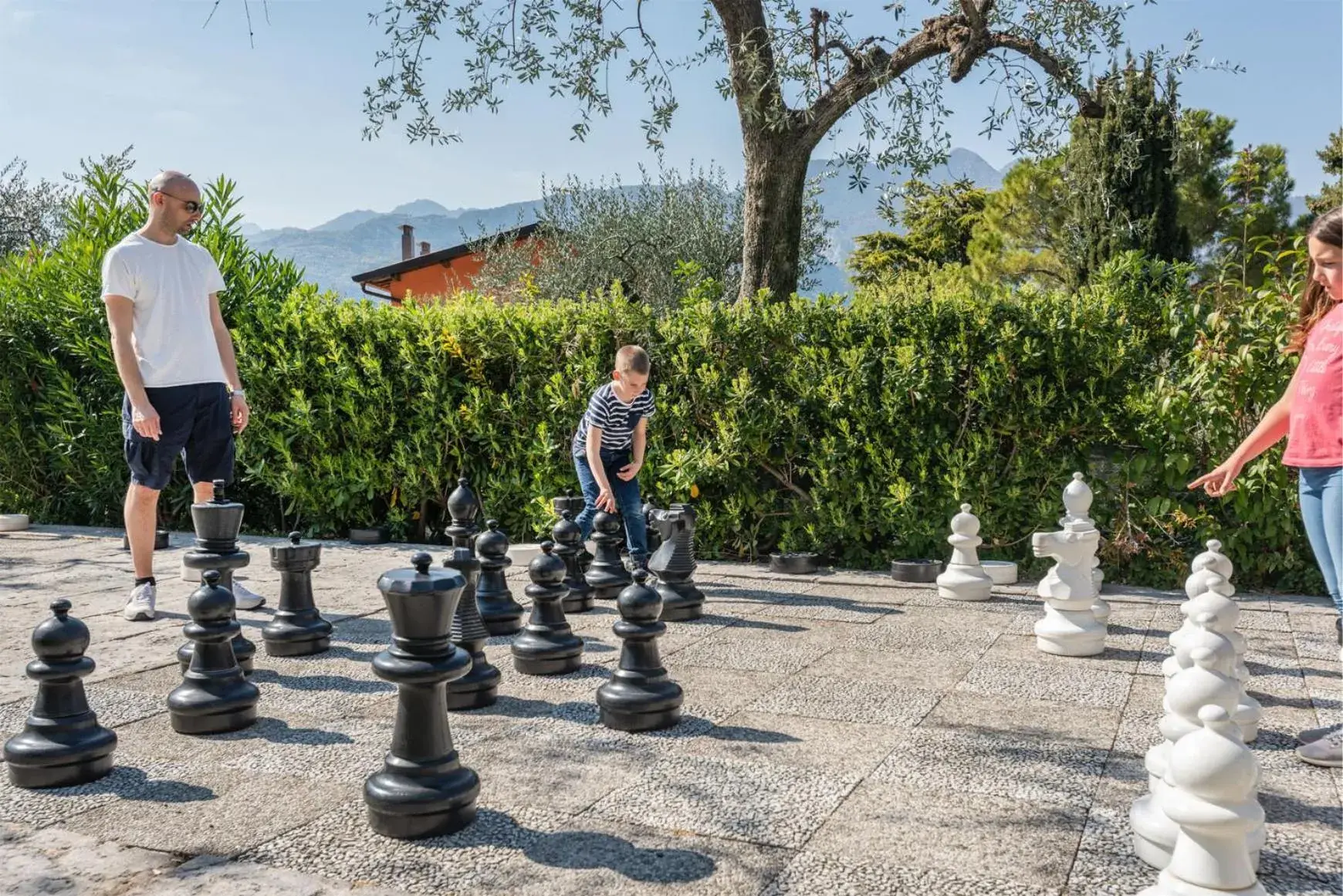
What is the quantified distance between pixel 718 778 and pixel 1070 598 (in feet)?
7.00

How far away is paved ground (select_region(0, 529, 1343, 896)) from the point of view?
2398 mm

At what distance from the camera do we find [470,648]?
12.6 feet

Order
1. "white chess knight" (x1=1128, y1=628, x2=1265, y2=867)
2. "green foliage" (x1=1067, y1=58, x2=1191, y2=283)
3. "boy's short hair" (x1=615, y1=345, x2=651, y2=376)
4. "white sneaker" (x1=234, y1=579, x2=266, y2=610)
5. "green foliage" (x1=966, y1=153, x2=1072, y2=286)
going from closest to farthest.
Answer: "white chess knight" (x1=1128, y1=628, x2=1265, y2=867) → "white sneaker" (x1=234, y1=579, x2=266, y2=610) → "boy's short hair" (x1=615, y1=345, x2=651, y2=376) → "green foliage" (x1=1067, y1=58, x2=1191, y2=283) → "green foliage" (x1=966, y1=153, x2=1072, y2=286)

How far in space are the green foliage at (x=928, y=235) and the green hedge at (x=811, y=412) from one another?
86.4 ft

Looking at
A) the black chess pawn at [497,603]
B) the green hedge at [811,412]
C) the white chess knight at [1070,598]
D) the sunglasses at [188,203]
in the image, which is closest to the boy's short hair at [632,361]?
the green hedge at [811,412]

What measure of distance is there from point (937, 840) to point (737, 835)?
476 mm

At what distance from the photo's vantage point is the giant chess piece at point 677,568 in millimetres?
5301

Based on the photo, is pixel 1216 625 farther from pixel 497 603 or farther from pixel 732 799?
pixel 497 603

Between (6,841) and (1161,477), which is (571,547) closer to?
(6,841)

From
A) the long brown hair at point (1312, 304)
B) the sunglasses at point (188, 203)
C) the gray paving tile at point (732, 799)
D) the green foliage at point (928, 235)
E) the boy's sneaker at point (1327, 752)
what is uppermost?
the green foliage at point (928, 235)

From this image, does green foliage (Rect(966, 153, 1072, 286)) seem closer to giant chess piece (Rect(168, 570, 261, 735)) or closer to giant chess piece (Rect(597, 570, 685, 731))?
giant chess piece (Rect(597, 570, 685, 731))

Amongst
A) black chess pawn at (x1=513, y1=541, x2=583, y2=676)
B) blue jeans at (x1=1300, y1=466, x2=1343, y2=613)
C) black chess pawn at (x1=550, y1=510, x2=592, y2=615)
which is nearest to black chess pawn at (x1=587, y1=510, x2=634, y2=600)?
black chess pawn at (x1=550, y1=510, x2=592, y2=615)

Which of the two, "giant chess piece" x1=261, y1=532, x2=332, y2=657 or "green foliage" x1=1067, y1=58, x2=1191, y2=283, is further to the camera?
"green foliage" x1=1067, y1=58, x2=1191, y2=283

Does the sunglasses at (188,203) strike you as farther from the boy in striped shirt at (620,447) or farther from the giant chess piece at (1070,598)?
the giant chess piece at (1070,598)
